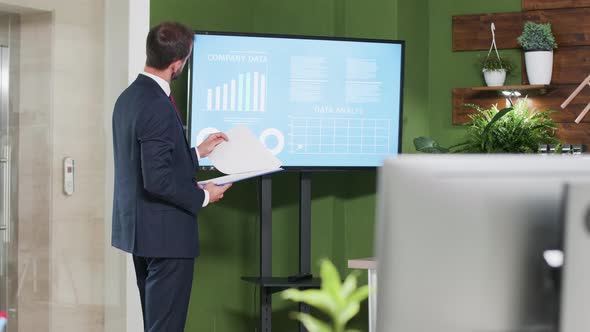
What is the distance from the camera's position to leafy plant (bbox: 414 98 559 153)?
15.7ft

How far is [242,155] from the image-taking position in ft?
12.4

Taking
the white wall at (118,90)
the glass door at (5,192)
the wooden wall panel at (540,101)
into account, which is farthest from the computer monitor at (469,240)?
the wooden wall panel at (540,101)

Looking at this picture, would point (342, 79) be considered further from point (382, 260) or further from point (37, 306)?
point (382, 260)

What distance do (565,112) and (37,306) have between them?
10.1 ft

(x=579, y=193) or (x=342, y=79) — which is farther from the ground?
(x=342, y=79)

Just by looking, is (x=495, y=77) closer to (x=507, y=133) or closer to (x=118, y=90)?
(x=507, y=133)

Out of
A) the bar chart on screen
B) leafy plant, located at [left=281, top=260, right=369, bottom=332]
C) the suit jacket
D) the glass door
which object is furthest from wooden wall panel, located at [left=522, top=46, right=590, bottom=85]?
leafy plant, located at [left=281, top=260, right=369, bottom=332]

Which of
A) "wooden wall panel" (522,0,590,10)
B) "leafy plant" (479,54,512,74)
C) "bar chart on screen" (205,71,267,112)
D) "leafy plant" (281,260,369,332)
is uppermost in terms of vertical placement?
"wooden wall panel" (522,0,590,10)

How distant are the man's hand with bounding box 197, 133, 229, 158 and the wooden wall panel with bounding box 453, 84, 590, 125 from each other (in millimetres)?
2035

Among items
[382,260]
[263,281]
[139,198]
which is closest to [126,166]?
[139,198]

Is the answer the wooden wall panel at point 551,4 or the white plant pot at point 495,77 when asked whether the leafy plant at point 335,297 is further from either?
the wooden wall panel at point 551,4

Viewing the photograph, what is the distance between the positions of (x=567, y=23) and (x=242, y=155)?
2.42m

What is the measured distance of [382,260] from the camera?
84cm

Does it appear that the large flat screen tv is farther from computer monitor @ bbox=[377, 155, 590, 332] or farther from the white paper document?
computer monitor @ bbox=[377, 155, 590, 332]
